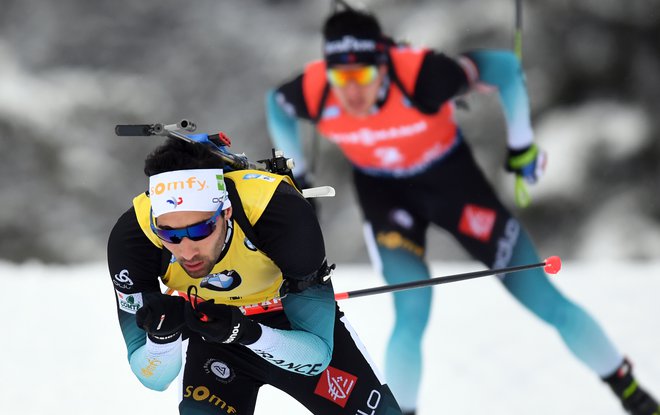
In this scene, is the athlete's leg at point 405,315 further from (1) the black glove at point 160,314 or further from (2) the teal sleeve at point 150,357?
(1) the black glove at point 160,314

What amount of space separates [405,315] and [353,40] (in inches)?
51.0

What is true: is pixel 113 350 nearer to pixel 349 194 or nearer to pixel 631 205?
pixel 349 194

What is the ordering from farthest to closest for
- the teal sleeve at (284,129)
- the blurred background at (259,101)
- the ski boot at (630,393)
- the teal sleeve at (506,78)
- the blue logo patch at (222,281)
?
the blurred background at (259,101) < the teal sleeve at (284,129) < the teal sleeve at (506,78) < the ski boot at (630,393) < the blue logo patch at (222,281)

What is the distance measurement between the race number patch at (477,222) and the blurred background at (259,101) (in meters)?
4.16

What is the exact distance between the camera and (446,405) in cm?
430

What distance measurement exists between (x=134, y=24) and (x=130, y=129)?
671cm

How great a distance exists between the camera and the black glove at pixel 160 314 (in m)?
2.09

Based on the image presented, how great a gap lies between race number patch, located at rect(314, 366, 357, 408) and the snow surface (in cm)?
158

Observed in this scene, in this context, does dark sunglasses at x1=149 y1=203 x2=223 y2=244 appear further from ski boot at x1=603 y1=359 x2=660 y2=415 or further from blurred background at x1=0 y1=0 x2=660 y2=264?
blurred background at x1=0 y1=0 x2=660 y2=264

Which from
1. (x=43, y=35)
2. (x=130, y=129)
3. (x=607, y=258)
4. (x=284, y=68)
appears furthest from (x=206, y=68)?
(x=130, y=129)

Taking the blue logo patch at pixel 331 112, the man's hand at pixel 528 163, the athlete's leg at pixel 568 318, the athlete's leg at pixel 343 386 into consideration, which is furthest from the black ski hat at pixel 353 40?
the athlete's leg at pixel 343 386

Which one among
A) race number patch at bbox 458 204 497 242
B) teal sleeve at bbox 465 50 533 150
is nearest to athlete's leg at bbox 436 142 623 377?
race number patch at bbox 458 204 497 242

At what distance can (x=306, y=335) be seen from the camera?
7.82ft

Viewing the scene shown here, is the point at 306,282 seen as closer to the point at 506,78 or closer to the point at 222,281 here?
the point at 222,281
